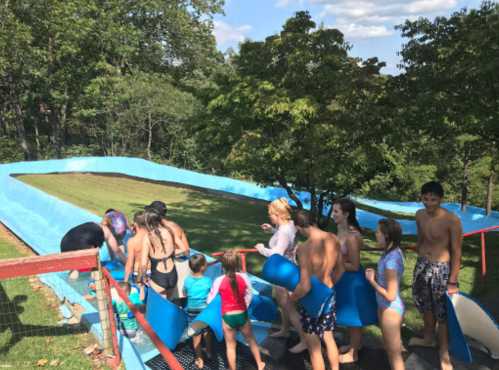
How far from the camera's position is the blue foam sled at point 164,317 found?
14.4 feet

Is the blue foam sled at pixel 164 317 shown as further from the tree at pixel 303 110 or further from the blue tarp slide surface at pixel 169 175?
the blue tarp slide surface at pixel 169 175

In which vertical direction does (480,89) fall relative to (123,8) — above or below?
below

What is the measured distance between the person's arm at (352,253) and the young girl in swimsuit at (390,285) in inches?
9.5

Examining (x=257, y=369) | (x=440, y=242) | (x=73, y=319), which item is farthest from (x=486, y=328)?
(x=73, y=319)

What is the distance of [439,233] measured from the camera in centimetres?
418

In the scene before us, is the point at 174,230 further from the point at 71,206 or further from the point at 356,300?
the point at 71,206

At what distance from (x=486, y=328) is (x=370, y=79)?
6.41 m

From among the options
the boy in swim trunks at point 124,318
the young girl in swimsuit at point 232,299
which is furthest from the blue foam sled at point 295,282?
the boy in swim trunks at point 124,318

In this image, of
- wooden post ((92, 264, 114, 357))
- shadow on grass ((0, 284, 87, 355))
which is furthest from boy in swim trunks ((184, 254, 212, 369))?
shadow on grass ((0, 284, 87, 355))

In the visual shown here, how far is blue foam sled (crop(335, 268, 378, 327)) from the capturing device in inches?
167

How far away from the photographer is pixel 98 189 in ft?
62.5

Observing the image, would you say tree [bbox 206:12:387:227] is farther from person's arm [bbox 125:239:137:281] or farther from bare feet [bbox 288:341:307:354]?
bare feet [bbox 288:341:307:354]

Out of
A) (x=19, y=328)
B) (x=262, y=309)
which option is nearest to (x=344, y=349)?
(x=262, y=309)

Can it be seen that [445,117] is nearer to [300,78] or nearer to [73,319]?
[300,78]
